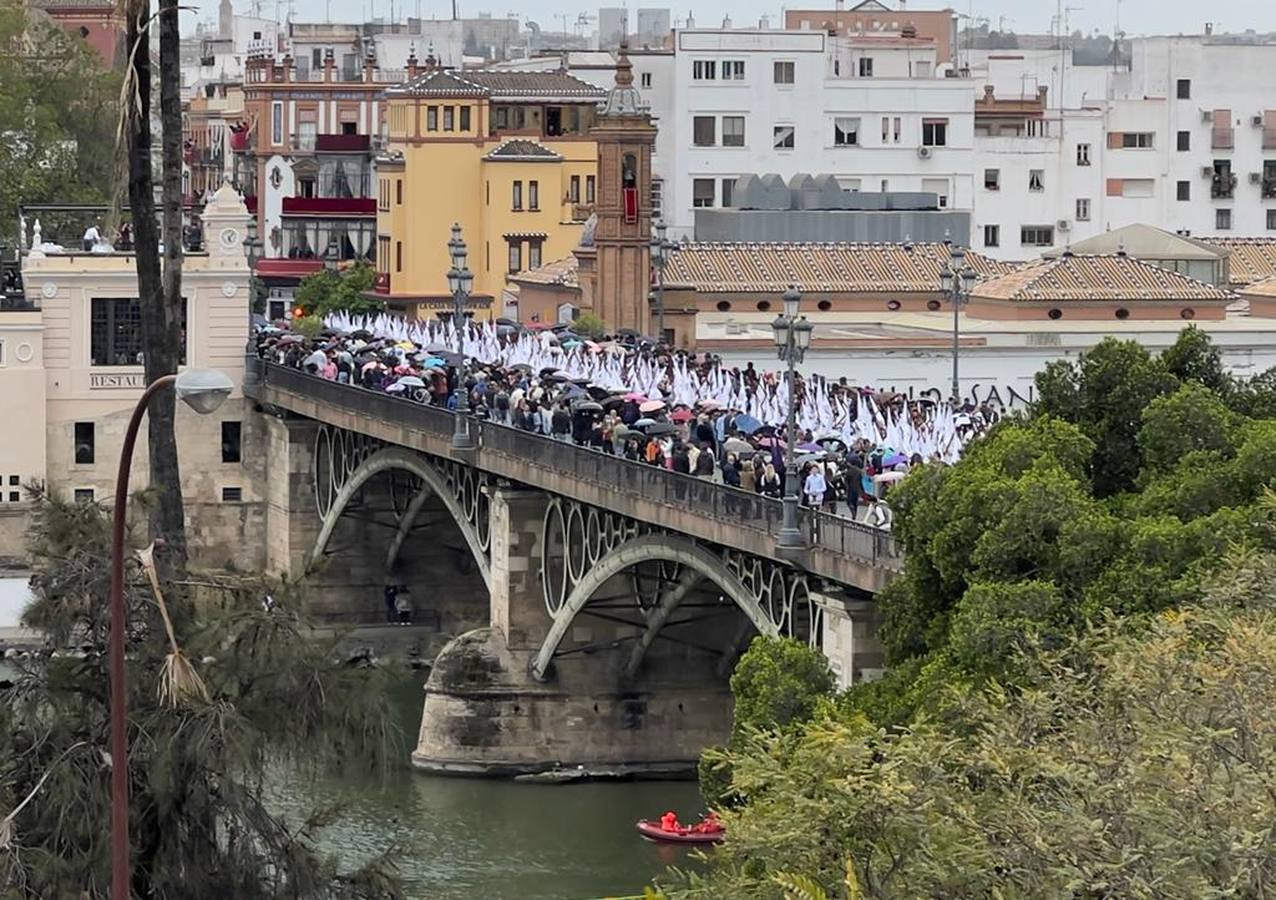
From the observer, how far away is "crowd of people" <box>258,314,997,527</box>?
5316cm

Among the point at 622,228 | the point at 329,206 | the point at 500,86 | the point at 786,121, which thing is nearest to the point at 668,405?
the point at 622,228

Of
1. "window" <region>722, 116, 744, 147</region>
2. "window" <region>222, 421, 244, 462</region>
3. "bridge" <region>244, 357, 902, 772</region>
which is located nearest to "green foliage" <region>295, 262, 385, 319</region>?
"window" <region>722, 116, 744, 147</region>

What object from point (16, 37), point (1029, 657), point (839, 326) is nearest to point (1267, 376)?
point (1029, 657)

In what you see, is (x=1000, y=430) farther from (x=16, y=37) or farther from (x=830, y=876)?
(x=16, y=37)

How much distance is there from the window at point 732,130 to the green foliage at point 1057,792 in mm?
87287

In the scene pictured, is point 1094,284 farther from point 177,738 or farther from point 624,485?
point 177,738

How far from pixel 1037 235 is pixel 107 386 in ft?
146

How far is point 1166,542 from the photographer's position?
38.1 m

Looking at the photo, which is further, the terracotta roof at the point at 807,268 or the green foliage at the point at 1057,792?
the terracotta roof at the point at 807,268

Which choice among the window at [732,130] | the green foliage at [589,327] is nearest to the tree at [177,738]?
the green foliage at [589,327]

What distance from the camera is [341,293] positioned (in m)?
116

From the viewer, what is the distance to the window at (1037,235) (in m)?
123

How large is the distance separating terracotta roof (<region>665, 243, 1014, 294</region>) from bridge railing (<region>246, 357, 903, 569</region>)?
19.3 meters

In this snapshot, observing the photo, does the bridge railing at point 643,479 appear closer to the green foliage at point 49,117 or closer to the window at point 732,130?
the green foliage at point 49,117
